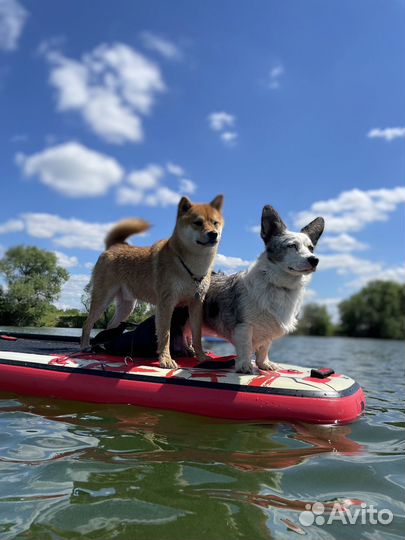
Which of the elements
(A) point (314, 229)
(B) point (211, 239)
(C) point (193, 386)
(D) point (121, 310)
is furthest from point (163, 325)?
(A) point (314, 229)

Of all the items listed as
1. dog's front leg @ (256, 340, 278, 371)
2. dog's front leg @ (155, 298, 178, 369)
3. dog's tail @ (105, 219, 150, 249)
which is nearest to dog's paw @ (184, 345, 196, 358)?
dog's front leg @ (155, 298, 178, 369)

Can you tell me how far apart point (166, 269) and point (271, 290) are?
4.42 feet

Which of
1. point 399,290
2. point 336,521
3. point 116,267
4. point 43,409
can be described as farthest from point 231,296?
point 399,290

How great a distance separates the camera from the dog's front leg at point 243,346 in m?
4.83

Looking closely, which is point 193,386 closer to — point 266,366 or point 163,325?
point 163,325

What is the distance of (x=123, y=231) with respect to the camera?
6238 mm

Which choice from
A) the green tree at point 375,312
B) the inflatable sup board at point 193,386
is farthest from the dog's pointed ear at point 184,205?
the green tree at point 375,312

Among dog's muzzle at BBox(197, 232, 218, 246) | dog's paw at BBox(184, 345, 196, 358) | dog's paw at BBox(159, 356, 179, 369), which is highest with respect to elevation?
dog's muzzle at BBox(197, 232, 218, 246)

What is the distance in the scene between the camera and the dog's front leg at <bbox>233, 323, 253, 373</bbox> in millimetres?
4832

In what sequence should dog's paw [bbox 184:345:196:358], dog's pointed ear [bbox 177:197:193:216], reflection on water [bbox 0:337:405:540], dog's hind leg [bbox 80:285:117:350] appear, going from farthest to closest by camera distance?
dog's paw [bbox 184:345:196:358]
dog's hind leg [bbox 80:285:117:350]
dog's pointed ear [bbox 177:197:193:216]
reflection on water [bbox 0:337:405:540]

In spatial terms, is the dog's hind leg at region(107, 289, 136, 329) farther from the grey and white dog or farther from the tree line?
the grey and white dog

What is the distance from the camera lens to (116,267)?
584 cm

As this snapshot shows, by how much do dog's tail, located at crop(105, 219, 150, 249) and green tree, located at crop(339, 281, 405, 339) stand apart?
6737 cm

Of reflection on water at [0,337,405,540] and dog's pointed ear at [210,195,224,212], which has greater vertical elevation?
dog's pointed ear at [210,195,224,212]
